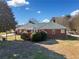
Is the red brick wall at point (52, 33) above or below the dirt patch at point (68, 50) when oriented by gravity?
above

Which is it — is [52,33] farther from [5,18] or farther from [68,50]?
[68,50]

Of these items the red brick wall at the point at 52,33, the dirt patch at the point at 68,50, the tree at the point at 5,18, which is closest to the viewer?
the dirt patch at the point at 68,50

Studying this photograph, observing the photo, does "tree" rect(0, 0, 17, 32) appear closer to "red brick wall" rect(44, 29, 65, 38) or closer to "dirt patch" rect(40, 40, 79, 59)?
"dirt patch" rect(40, 40, 79, 59)

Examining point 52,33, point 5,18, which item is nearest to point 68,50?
point 5,18

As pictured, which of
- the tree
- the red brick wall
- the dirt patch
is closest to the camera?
the dirt patch

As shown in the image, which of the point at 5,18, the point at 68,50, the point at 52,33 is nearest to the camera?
the point at 68,50

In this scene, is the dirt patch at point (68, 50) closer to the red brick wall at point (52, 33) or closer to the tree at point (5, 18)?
the tree at point (5, 18)

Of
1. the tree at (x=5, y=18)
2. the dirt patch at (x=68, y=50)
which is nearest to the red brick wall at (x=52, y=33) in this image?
the tree at (x=5, y=18)

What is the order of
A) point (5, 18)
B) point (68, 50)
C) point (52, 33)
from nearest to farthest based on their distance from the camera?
point (68, 50) → point (5, 18) → point (52, 33)

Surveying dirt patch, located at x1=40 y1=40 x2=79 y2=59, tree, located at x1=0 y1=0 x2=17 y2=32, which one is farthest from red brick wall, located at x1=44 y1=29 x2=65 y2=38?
dirt patch, located at x1=40 y1=40 x2=79 y2=59

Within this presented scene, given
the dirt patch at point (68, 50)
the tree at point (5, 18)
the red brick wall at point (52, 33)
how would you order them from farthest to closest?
the red brick wall at point (52, 33) < the tree at point (5, 18) < the dirt patch at point (68, 50)

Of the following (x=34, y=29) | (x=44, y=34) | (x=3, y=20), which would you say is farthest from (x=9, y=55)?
(x=34, y=29)

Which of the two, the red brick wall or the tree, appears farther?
the red brick wall

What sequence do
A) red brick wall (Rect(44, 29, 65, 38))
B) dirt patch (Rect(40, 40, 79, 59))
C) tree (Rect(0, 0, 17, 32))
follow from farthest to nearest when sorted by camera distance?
red brick wall (Rect(44, 29, 65, 38)) → tree (Rect(0, 0, 17, 32)) → dirt patch (Rect(40, 40, 79, 59))
